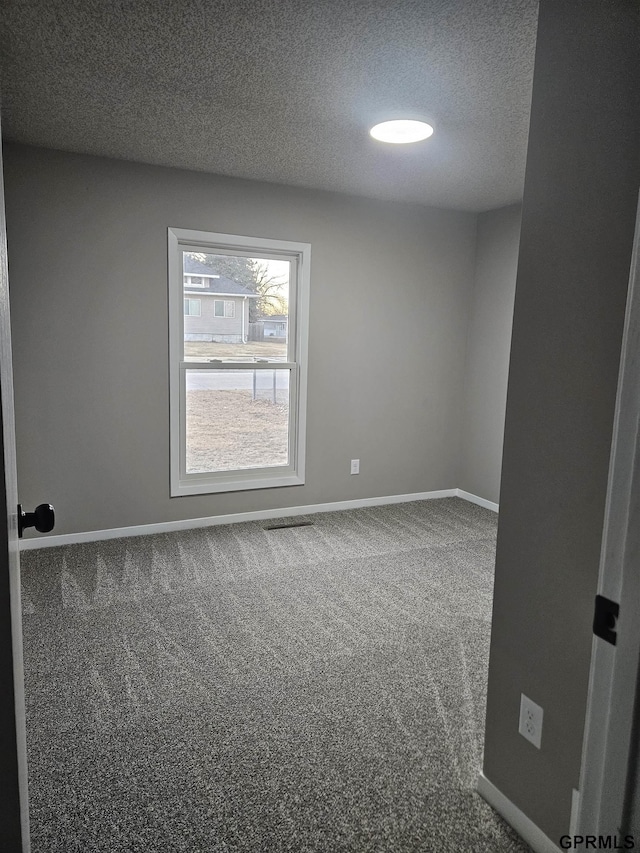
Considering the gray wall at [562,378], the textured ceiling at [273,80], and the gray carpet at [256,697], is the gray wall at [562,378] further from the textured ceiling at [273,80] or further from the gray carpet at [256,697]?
the textured ceiling at [273,80]

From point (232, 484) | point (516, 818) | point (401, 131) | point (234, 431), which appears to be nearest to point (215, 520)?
point (232, 484)

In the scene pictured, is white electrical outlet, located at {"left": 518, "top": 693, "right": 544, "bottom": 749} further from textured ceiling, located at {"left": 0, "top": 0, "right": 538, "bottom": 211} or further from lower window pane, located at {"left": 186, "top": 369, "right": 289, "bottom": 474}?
lower window pane, located at {"left": 186, "top": 369, "right": 289, "bottom": 474}

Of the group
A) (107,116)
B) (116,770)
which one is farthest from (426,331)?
(116,770)

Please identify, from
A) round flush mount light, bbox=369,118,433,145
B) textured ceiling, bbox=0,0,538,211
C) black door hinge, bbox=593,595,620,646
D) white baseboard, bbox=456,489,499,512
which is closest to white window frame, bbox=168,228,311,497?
textured ceiling, bbox=0,0,538,211

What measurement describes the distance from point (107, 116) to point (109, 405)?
5.51 feet

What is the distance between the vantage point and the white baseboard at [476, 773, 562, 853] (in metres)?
1.52

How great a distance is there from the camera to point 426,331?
Result: 4750 mm

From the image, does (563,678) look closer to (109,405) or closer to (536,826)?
(536,826)

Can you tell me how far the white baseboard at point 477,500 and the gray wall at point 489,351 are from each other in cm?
4

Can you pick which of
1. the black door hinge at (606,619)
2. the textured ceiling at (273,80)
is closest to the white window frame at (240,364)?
the textured ceiling at (273,80)

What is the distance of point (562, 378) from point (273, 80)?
1.82 metres

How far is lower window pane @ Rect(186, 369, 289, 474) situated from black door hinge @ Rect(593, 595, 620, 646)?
3.53 metres

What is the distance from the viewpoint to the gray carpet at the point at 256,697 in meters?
1.62

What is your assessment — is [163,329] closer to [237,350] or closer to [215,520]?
[237,350]
